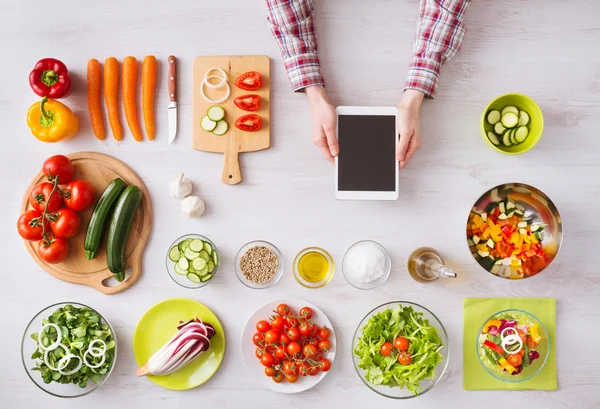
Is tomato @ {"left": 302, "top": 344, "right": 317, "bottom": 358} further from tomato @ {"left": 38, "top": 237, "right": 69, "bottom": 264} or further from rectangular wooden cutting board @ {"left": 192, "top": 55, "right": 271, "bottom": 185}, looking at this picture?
tomato @ {"left": 38, "top": 237, "right": 69, "bottom": 264}

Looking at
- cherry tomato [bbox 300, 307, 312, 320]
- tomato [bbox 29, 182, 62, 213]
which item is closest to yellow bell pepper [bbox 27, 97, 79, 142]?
tomato [bbox 29, 182, 62, 213]

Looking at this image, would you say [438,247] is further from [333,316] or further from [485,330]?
[333,316]

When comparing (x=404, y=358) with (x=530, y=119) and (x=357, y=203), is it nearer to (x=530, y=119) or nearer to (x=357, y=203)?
(x=357, y=203)

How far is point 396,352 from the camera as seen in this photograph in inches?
69.8

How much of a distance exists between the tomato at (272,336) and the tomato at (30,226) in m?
0.86

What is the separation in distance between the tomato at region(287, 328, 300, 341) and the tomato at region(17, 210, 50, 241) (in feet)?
3.04

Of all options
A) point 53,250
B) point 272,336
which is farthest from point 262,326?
point 53,250

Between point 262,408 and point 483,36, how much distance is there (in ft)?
5.22

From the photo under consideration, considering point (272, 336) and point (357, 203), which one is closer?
point (272, 336)

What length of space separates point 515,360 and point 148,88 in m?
1.62

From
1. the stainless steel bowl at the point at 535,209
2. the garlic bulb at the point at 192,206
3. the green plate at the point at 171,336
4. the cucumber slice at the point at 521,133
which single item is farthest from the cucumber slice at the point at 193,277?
the cucumber slice at the point at 521,133

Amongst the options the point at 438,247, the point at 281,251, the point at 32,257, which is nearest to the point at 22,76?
the point at 32,257

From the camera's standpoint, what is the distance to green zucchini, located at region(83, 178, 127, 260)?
6.03ft

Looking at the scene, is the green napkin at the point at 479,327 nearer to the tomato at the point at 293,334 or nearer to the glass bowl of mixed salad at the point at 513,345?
the glass bowl of mixed salad at the point at 513,345
